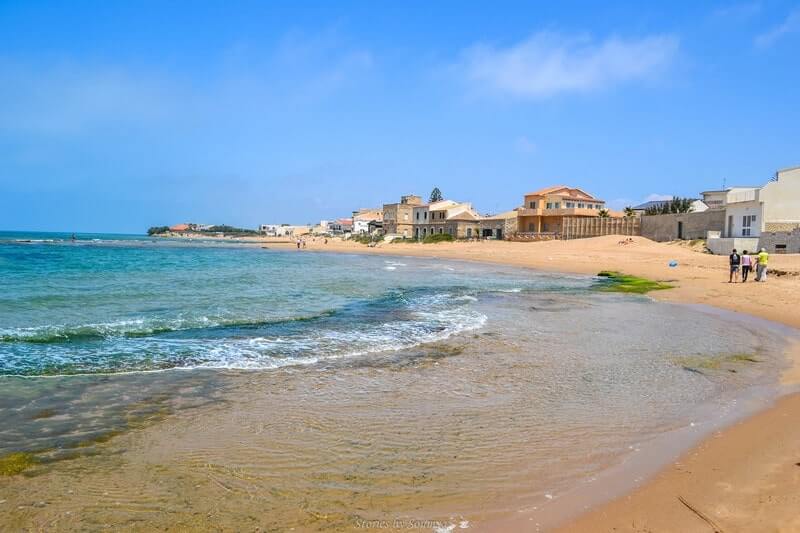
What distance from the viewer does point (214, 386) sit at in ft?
25.5

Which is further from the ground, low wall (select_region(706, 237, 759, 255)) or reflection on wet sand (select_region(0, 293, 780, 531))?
low wall (select_region(706, 237, 759, 255))

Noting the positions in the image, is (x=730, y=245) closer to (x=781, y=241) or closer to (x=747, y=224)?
(x=781, y=241)

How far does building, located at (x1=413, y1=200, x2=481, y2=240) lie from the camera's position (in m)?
71.8

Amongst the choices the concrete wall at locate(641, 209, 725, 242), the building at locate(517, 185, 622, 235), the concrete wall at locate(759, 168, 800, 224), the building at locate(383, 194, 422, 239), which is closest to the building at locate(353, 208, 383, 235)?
the building at locate(383, 194, 422, 239)

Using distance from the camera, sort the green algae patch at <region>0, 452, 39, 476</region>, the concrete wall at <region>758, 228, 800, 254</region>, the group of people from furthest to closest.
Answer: the concrete wall at <region>758, 228, 800, 254</region> < the group of people < the green algae patch at <region>0, 452, 39, 476</region>

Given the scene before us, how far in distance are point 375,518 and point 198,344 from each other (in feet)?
25.5

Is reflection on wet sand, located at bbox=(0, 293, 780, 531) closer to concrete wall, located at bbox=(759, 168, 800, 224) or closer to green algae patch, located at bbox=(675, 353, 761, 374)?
green algae patch, located at bbox=(675, 353, 761, 374)

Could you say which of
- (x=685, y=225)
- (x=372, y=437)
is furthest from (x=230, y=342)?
(x=685, y=225)

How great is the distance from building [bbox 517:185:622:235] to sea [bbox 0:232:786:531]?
4498cm

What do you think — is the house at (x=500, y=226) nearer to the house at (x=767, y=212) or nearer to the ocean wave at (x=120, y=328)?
the house at (x=767, y=212)

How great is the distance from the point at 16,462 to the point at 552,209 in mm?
59177

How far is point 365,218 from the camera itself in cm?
11812

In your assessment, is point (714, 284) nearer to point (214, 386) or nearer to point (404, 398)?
point (404, 398)

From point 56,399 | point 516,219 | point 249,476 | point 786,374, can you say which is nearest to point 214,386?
point 56,399
